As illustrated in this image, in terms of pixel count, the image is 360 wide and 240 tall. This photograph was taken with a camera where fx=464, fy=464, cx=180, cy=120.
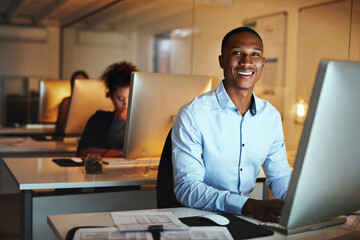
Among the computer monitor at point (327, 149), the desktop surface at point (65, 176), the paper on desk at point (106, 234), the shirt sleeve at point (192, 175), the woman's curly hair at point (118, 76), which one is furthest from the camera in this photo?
the woman's curly hair at point (118, 76)

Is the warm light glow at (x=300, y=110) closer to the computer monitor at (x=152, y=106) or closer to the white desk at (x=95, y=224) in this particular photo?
the computer monitor at (x=152, y=106)

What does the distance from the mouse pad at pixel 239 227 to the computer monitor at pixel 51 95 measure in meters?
3.77

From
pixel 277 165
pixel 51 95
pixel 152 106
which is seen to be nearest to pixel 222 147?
pixel 277 165

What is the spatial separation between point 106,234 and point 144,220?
0.19 m

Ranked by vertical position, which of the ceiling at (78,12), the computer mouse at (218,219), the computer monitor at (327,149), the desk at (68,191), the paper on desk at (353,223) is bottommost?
the desk at (68,191)

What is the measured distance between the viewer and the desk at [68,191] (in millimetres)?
2369

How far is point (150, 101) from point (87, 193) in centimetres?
64

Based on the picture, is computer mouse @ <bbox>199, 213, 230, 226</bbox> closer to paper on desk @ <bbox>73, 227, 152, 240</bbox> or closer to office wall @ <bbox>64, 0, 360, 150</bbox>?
paper on desk @ <bbox>73, 227, 152, 240</bbox>

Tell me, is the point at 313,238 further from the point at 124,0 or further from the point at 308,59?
the point at 124,0

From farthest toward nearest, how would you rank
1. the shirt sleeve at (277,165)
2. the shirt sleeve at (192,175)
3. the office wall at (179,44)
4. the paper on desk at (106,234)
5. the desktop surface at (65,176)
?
the office wall at (179,44), the desktop surface at (65,176), the shirt sleeve at (277,165), the shirt sleeve at (192,175), the paper on desk at (106,234)

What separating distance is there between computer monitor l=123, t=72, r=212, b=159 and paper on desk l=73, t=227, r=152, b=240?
1.13 meters

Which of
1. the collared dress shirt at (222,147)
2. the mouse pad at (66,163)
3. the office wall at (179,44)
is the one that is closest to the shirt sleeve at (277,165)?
the collared dress shirt at (222,147)

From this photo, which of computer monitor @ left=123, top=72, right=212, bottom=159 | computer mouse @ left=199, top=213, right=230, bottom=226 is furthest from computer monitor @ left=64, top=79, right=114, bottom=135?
computer mouse @ left=199, top=213, right=230, bottom=226

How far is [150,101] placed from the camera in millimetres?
2543
